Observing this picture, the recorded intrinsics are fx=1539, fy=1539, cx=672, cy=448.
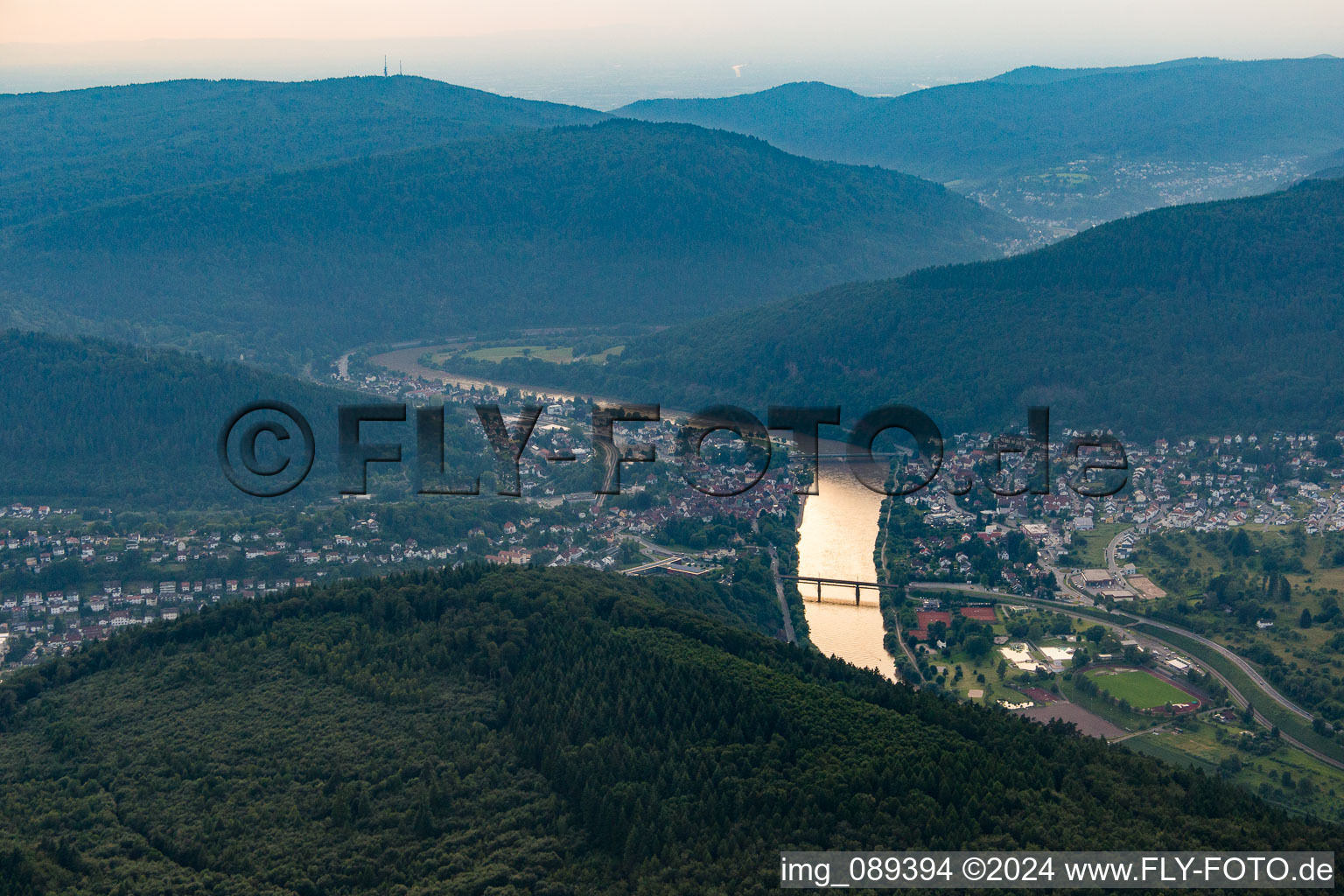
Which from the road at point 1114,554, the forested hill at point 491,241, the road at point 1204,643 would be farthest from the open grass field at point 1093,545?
the forested hill at point 491,241

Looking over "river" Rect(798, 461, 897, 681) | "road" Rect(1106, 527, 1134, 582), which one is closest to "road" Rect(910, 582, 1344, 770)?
"river" Rect(798, 461, 897, 681)

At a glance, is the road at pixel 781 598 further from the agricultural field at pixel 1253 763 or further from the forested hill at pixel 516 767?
the agricultural field at pixel 1253 763

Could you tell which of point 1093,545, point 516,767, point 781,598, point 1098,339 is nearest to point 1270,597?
point 1093,545

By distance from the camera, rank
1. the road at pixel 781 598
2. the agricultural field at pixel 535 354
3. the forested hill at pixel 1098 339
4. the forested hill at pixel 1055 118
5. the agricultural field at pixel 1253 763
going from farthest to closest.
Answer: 1. the forested hill at pixel 1055 118
2. the agricultural field at pixel 535 354
3. the forested hill at pixel 1098 339
4. the road at pixel 781 598
5. the agricultural field at pixel 1253 763

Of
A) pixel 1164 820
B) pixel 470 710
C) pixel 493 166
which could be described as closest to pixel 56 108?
pixel 493 166

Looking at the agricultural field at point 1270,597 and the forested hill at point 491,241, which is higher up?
the forested hill at point 491,241

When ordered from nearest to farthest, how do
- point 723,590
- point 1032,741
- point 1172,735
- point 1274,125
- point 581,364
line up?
point 1032,741
point 1172,735
point 723,590
point 581,364
point 1274,125

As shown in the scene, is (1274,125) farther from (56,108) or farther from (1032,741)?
(1032,741)
